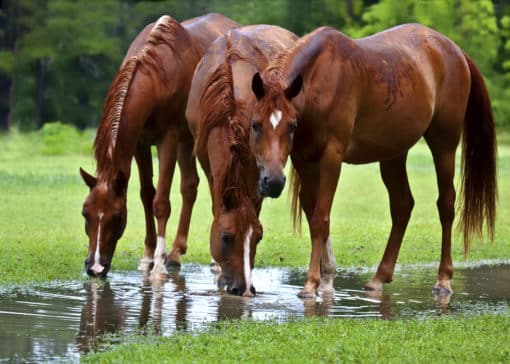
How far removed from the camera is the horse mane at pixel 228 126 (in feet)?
28.2

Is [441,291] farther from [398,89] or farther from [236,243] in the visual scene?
[236,243]

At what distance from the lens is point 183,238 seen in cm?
1140

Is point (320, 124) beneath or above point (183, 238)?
above

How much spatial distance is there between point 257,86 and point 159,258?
2.56 metres

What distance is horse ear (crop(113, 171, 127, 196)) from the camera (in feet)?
31.5

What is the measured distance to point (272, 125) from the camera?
323 inches

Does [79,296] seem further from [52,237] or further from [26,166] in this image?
[26,166]

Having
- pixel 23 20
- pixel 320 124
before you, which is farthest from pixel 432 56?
pixel 23 20

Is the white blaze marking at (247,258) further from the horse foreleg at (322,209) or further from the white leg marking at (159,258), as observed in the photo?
the white leg marking at (159,258)

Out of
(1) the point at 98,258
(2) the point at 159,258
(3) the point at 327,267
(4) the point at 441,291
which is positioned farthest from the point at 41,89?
(4) the point at 441,291

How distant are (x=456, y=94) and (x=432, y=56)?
39cm

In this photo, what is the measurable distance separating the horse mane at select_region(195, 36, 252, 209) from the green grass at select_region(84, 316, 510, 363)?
1210 mm

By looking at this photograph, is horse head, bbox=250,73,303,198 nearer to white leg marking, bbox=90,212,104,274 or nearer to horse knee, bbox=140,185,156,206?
white leg marking, bbox=90,212,104,274

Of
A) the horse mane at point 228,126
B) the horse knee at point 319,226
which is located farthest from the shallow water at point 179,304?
the horse mane at point 228,126
